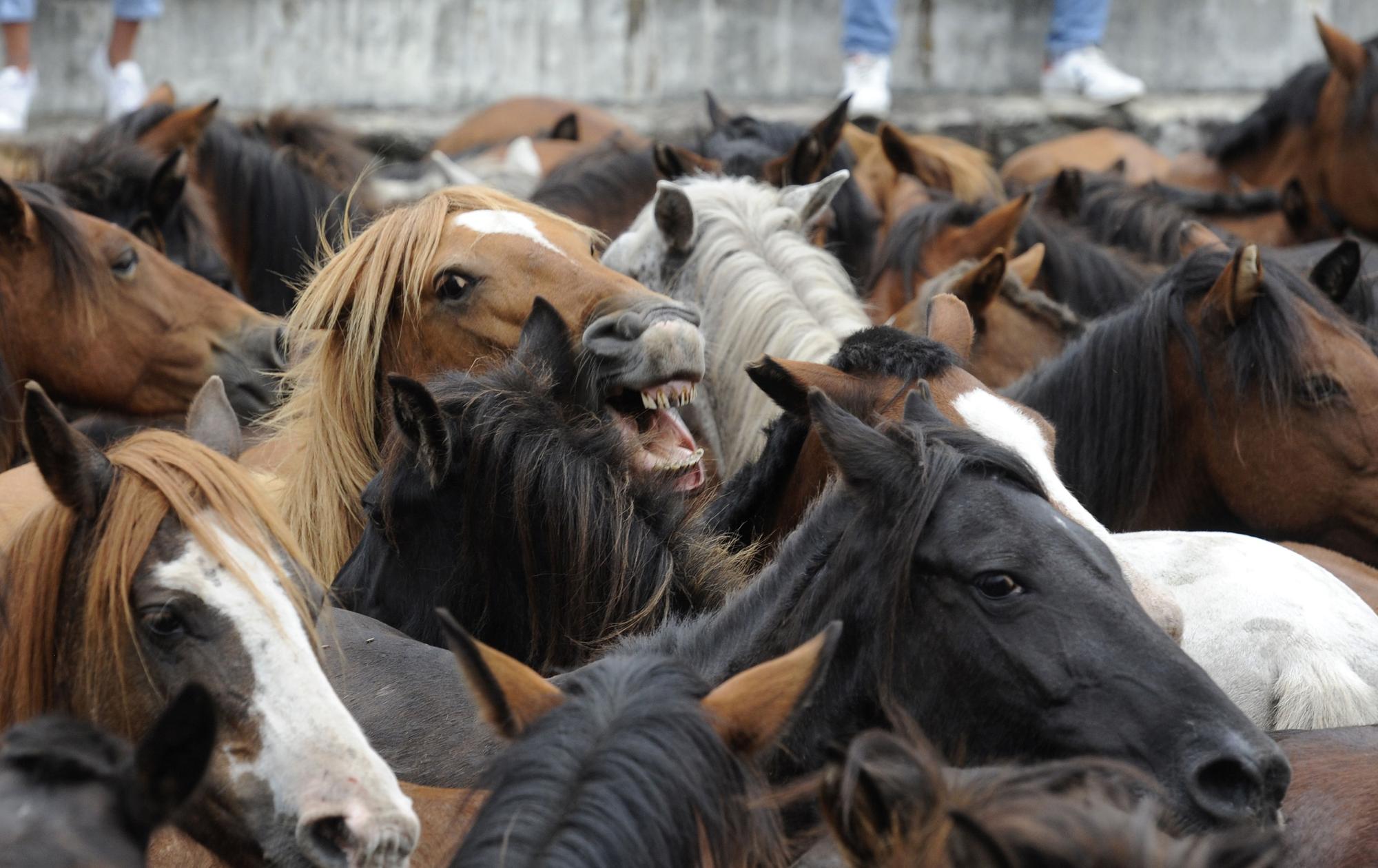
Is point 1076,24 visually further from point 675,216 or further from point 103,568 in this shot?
point 103,568

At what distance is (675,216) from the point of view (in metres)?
4.38

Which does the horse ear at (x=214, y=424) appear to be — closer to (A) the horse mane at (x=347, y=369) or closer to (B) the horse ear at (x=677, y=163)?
(A) the horse mane at (x=347, y=369)

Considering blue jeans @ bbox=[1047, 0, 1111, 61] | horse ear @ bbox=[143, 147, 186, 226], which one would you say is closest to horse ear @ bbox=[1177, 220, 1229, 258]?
horse ear @ bbox=[143, 147, 186, 226]

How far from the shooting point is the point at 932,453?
2248 mm

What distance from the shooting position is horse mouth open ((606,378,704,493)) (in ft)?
10.8

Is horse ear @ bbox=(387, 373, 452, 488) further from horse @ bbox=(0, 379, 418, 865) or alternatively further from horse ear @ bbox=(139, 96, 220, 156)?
horse ear @ bbox=(139, 96, 220, 156)

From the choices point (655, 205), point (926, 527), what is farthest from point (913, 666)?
point (655, 205)

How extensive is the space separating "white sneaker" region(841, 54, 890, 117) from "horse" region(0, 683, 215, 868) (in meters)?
7.26

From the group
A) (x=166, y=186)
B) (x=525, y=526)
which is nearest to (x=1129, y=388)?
(x=525, y=526)

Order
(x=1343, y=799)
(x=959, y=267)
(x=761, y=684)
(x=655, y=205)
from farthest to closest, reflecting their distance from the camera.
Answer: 1. (x=959, y=267)
2. (x=655, y=205)
3. (x=1343, y=799)
4. (x=761, y=684)

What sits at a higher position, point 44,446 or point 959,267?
point 44,446

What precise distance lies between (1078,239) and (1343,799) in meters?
3.88

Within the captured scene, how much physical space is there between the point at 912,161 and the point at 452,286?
388 cm

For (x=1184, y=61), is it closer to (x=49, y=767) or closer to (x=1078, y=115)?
(x=1078, y=115)
